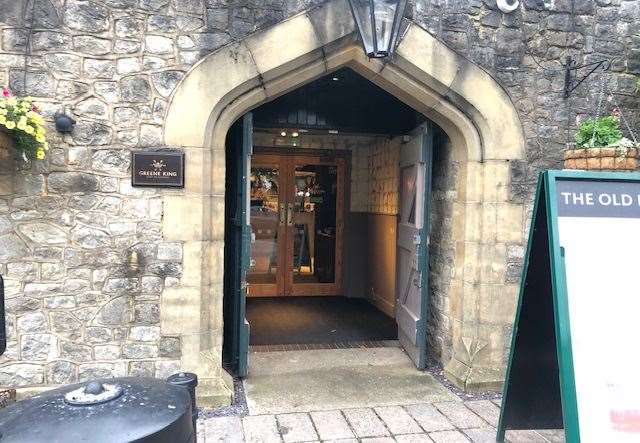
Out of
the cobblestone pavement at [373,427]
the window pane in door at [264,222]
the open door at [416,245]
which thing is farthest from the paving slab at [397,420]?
the window pane in door at [264,222]

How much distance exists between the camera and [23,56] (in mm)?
3701

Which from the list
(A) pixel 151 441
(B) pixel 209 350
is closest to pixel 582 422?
(A) pixel 151 441

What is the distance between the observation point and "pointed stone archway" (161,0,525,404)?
396cm

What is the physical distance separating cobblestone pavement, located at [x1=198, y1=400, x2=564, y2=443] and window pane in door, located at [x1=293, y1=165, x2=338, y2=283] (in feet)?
13.8

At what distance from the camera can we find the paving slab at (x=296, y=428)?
3.53 metres

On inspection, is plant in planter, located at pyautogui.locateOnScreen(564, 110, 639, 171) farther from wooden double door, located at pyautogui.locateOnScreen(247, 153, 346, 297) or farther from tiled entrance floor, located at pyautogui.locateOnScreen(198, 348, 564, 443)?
wooden double door, located at pyautogui.locateOnScreen(247, 153, 346, 297)

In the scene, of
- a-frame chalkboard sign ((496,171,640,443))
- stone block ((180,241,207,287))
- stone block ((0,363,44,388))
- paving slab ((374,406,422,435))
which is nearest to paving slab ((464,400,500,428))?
paving slab ((374,406,422,435))

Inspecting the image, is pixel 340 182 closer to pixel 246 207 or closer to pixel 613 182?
pixel 246 207

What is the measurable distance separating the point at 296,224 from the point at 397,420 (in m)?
4.69

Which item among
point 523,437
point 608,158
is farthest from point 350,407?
point 608,158

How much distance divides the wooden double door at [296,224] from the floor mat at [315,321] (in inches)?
11.9

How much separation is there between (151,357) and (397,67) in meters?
3.16

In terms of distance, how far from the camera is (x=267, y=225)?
26.5 feet

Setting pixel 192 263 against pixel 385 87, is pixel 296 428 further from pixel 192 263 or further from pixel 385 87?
pixel 385 87
